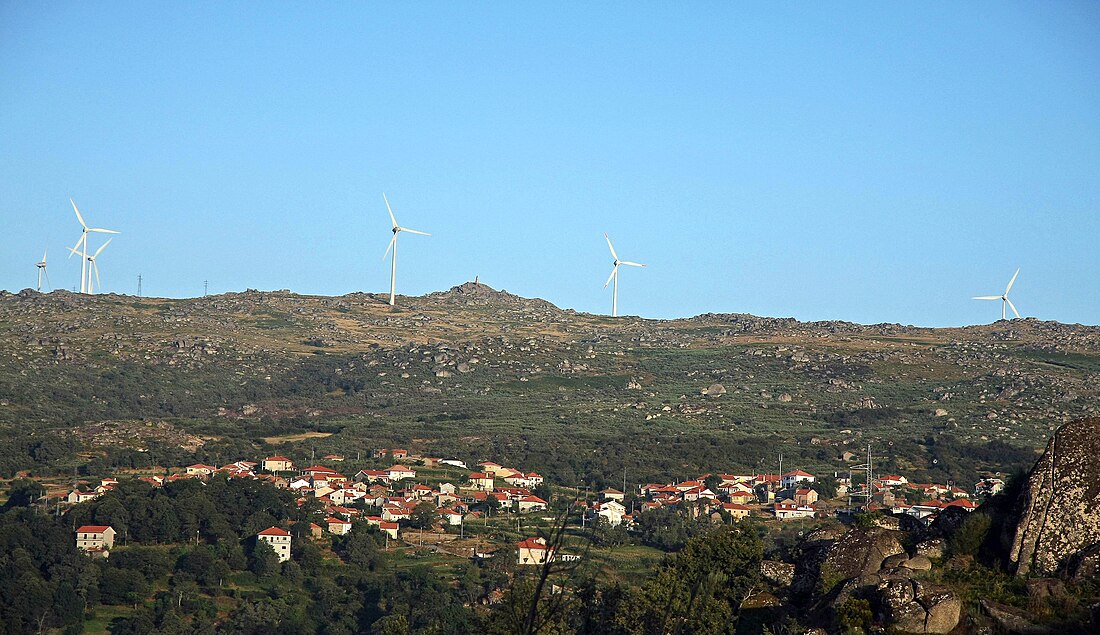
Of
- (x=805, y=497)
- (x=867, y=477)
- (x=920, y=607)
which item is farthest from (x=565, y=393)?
(x=920, y=607)

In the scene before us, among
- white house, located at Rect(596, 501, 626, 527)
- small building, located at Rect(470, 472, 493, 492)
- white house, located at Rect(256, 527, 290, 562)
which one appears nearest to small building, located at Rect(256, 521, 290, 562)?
white house, located at Rect(256, 527, 290, 562)

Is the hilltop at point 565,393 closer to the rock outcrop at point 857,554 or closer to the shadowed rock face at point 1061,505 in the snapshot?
the rock outcrop at point 857,554

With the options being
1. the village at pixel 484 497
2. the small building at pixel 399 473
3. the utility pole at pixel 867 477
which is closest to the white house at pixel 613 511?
the village at pixel 484 497

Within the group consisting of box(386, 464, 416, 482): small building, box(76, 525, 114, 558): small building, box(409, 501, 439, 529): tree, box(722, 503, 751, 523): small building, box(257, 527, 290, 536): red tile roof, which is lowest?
box(76, 525, 114, 558): small building

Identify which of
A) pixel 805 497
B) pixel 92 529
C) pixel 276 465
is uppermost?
pixel 276 465

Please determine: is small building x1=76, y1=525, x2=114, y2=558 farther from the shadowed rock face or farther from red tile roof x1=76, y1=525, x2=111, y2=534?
the shadowed rock face

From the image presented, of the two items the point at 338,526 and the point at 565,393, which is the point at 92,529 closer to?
the point at 338,526
